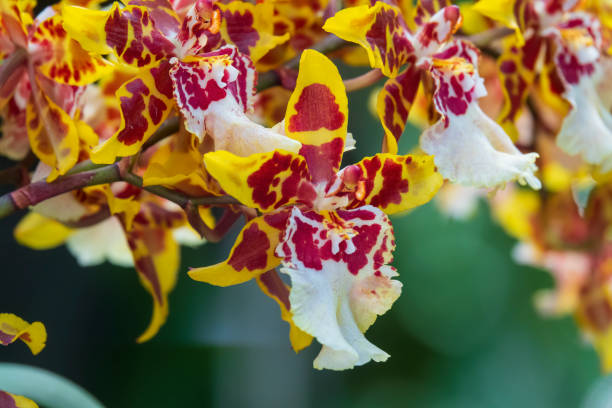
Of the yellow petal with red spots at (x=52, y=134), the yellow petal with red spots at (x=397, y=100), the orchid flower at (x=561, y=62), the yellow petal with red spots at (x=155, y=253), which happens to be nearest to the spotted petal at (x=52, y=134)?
the yellow petal with red spots at (x=52, y=134)

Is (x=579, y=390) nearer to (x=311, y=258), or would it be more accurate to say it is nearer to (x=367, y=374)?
(x=367, y=374)

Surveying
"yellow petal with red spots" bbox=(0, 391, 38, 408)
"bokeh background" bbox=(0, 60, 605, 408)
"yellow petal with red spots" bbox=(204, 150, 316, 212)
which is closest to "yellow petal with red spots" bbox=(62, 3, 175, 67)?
"yellow petal with red spots" bbox=(204, 150, 316, 212)

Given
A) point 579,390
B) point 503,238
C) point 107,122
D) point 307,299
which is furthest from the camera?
point 503,238

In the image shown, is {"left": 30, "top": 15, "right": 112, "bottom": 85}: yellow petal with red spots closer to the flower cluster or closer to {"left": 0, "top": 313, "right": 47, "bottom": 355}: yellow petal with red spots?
the flower cluster

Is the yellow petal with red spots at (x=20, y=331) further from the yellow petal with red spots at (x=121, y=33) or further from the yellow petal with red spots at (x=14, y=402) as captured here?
the yellow petal with red spots at (x=121, y=33)

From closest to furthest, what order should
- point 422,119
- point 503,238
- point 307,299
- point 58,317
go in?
point 307,299, point 422,119, point 58,317, point 503,238

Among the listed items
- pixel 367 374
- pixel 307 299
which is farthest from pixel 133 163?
pixel 367 374

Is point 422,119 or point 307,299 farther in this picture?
point 422,119
